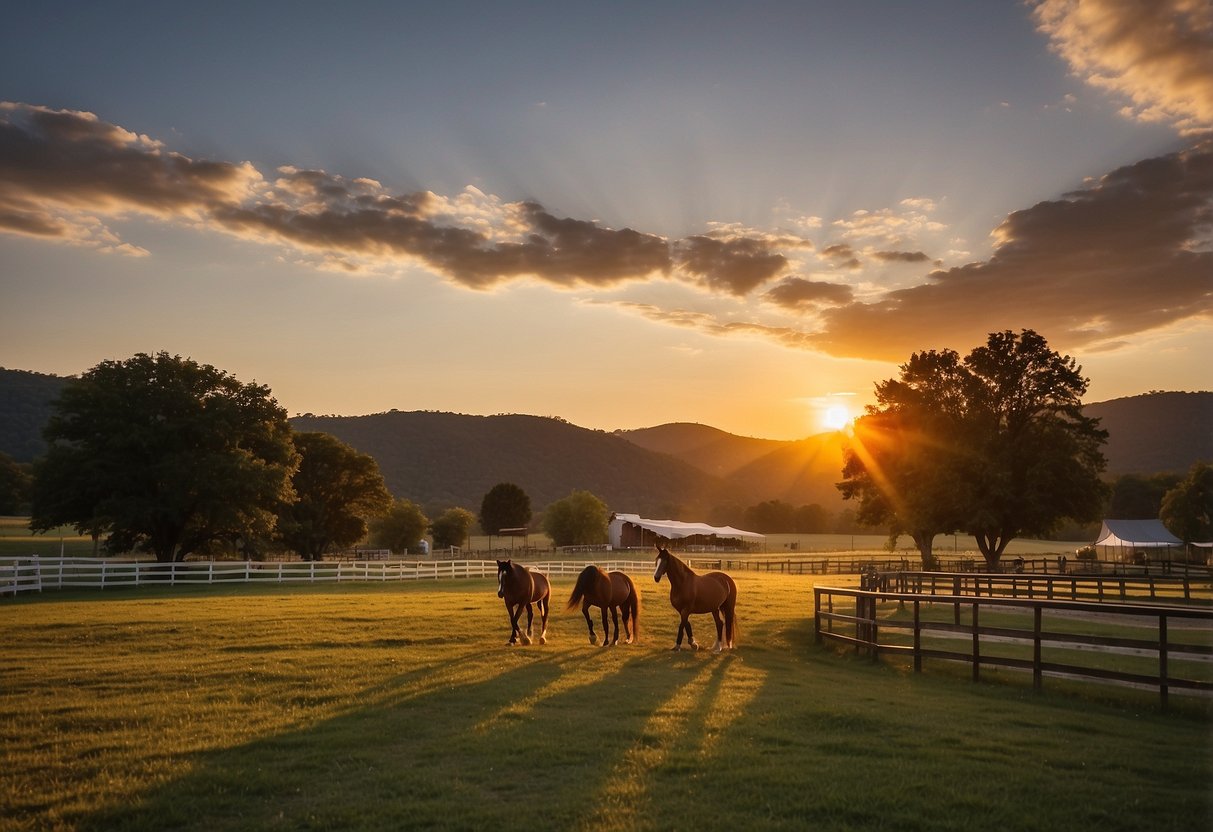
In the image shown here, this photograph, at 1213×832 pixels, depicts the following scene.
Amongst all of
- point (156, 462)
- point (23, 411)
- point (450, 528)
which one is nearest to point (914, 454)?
point (156, 462)

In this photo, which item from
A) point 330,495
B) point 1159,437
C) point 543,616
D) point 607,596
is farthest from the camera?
point 1159,437

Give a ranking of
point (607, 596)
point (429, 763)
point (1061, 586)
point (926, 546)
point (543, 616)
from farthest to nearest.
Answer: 1. point (926, 546)
2. point (1061, 586)
3. point (543, 616)
4. point (607, 596)
5. point (429, 763)

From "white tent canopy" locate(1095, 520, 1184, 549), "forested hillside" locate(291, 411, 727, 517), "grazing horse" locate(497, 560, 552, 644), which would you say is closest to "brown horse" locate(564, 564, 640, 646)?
"grazing horse" locate(497, 560, 552, 644)

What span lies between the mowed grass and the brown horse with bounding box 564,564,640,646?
128 centimetres

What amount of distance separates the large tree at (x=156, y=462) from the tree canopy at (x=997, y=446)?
103 feet

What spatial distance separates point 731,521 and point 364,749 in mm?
145273

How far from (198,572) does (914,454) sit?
33.6m

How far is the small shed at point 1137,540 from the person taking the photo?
59.4 m

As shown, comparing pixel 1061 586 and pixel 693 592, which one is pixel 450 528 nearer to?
pixel 1061 586

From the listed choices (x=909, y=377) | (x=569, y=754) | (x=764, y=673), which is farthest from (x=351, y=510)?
(x=569, y=754)

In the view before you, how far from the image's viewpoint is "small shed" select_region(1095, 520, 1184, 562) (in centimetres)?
5944

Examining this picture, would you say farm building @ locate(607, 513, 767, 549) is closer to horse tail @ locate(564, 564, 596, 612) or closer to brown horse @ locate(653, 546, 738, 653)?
horse tail @ locate(564, 564, 596, 612)

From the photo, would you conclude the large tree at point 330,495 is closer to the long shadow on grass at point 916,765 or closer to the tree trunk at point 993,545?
the tree trunk at point 993,545

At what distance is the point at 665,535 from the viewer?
83.6 metres
